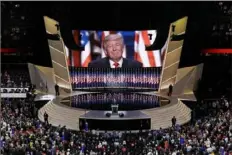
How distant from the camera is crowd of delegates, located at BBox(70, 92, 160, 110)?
34000 millimetres

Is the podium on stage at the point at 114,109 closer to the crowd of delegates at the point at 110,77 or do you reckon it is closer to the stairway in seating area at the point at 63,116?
the stairway in seating area at the point at 63,116

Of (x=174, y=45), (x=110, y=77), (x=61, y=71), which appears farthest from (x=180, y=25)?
(x=61, y=71)

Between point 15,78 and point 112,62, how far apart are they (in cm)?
795

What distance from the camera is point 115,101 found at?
35500mm

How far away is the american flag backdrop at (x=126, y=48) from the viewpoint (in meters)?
39.4

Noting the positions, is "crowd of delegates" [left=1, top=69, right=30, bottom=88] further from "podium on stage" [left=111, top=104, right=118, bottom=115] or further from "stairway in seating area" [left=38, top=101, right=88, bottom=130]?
"podium on stage" [left=111, top=104, right=118, bottom=115]

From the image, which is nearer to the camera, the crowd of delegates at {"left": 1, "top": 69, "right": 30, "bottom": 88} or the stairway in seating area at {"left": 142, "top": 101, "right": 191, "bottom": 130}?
the stairway in seating area at {"left": 142, "top": 101, "right": 191, "bottom": 130}

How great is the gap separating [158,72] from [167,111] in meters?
7.74

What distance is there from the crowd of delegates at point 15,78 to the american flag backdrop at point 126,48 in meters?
4.06

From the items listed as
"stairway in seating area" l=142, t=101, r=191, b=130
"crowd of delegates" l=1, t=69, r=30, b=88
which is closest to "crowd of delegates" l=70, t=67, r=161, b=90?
"crowd of delegates" l=1, t=69, r=30, b=88

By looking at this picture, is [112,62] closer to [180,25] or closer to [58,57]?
[58,57]

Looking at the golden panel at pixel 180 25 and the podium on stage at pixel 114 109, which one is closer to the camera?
the podium on stage at pixel 114 109

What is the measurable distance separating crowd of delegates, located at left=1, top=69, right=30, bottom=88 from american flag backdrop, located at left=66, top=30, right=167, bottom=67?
406 cm

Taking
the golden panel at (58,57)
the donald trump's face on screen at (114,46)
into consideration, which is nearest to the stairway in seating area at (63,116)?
the golden panel at (58,57)
